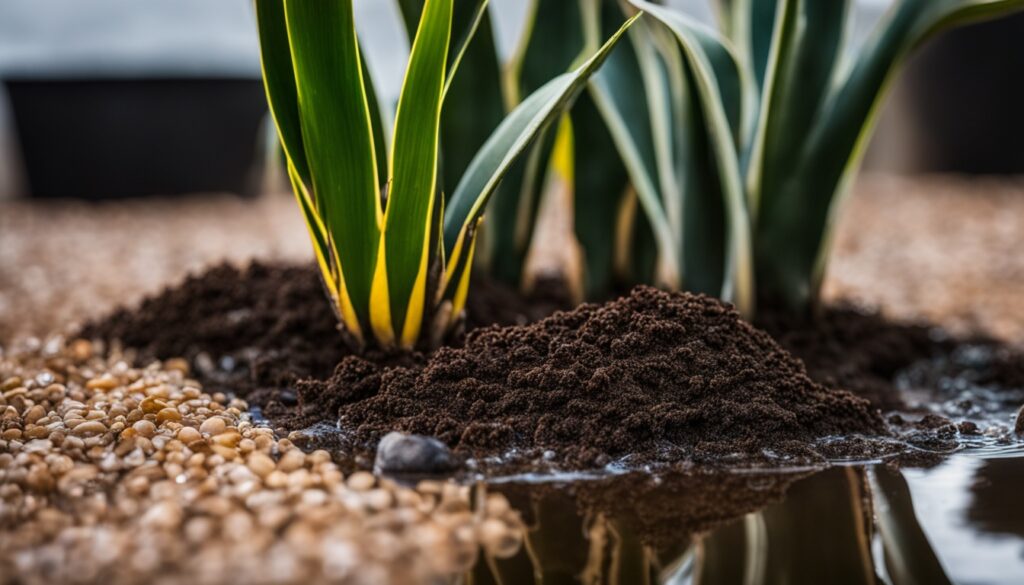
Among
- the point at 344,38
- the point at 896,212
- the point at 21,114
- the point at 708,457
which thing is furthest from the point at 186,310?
the point at 21,114

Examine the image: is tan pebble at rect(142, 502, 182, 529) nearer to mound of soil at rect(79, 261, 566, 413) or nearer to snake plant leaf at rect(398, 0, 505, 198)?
mound of soil at rect(79, 261, 566, 413)

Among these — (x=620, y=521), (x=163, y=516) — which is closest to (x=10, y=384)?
(x=163, y=516)

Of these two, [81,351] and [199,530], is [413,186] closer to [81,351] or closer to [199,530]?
[199,530]

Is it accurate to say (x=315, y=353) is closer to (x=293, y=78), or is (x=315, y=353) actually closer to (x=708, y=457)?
(x=293, y=78)

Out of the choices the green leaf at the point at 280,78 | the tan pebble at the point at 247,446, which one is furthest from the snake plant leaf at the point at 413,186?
the tan pebble at the point at 247,446

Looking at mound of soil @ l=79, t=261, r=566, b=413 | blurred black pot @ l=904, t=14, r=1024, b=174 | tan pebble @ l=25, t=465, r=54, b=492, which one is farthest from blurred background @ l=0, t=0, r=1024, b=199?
tan pebble @ l=25, t=465, r=54, b=492
